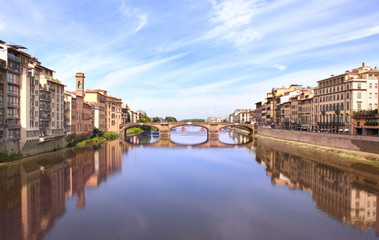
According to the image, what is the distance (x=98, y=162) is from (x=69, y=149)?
15.2 meters

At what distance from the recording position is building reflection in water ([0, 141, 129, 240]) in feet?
60.2

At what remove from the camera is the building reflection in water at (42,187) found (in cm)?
1834

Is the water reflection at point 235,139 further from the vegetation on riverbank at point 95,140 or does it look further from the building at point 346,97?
the vegetation on riverbank at point 95,140

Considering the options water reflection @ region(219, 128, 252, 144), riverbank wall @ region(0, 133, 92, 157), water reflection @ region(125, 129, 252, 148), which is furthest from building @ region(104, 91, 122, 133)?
water reflection @ region(219, 128, 252, 144)

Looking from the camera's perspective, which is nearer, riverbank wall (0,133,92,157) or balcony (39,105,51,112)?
riverbank wall (0,133,92,157)

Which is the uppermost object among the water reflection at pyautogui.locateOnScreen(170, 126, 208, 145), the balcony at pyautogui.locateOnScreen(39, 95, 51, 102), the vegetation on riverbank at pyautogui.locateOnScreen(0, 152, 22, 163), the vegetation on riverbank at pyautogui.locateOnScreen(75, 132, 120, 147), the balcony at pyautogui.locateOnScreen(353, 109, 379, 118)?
the balcony at pyautogui.locateOnScreen(39, 95, 51, 102)

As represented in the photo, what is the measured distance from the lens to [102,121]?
89.7 m

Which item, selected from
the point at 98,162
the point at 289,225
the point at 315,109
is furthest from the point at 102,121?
the point at 289,225

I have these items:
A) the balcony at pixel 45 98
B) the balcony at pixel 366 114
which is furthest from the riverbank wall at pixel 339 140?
the balcony at pixel 45 98

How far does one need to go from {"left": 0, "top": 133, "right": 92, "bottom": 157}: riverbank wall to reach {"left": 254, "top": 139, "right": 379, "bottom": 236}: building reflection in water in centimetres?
3540

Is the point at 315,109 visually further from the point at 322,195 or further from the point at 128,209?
the point at 128,209

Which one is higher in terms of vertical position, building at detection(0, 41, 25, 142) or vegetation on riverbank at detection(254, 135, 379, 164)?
building at detection(0, 41, 25, 142)

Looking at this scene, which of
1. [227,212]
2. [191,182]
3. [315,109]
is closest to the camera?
[227,212]

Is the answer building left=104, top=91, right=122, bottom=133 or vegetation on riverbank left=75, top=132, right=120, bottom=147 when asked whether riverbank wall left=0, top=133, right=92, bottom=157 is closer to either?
vegetation on riverbank left=75, top=132, right=120, bottom=147
